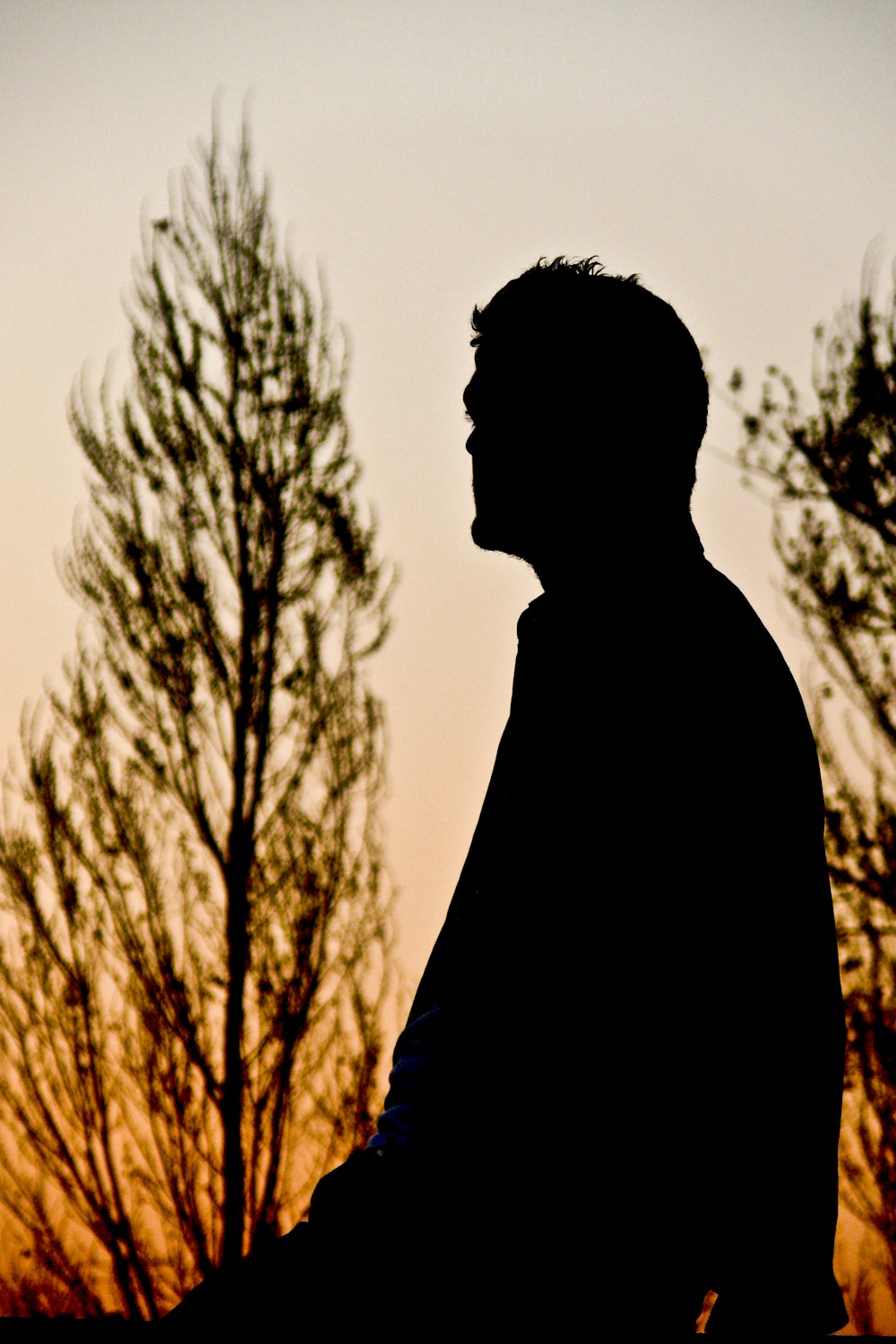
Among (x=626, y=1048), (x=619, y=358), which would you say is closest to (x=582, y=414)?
(x=619, y=358)

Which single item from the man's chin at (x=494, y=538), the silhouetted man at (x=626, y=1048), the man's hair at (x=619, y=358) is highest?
the man's hair at (x=619, y=358)

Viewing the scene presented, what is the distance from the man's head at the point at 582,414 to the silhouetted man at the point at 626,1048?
0.18m

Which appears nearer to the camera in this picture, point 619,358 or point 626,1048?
point 626,1048

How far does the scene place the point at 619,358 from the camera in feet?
4.44

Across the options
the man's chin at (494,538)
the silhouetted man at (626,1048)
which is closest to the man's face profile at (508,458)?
the man's chin at (494,538)

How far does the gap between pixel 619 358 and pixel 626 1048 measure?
2.60ft

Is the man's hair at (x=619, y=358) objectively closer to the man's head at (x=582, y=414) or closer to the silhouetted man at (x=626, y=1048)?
the man's head at (x=582, y=414)

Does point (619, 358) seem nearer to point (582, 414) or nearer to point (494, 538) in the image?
point (582, 414)

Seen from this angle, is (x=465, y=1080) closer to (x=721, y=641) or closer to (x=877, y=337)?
(x=721, y=641)

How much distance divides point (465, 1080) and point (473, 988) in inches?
3.4

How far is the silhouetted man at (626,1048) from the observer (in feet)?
3.44

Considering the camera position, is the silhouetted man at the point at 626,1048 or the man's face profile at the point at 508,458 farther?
the man's face profile at the point at 508,458

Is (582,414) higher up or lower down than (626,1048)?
higher up

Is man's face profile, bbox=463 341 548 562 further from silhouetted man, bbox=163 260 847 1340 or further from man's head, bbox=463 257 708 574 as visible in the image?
silhouetted man, bbox=163 260 847 1340
